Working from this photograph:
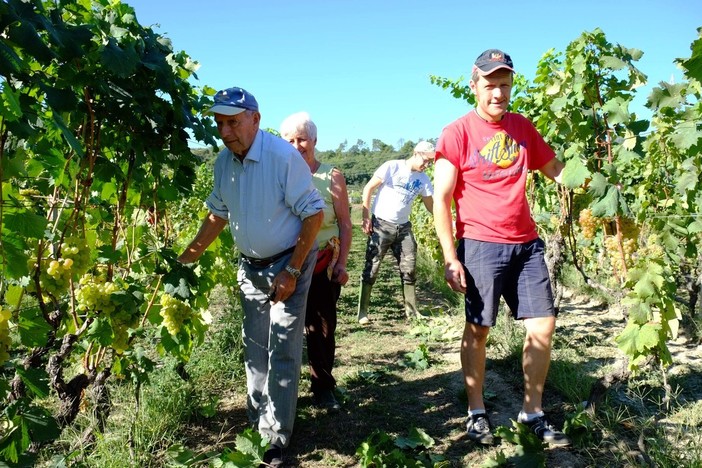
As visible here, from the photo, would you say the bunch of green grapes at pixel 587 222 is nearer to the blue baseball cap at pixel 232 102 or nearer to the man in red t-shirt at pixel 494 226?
the man in red t-shirt at pixel 494 226

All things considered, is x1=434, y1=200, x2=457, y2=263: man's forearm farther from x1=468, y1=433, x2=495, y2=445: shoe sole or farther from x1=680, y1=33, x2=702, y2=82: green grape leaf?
x1=680, y1=33, x2=702, y2=82: green grape leaf

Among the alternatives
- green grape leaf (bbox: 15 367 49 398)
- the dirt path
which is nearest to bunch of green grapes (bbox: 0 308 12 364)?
green grape leaf (bbox: 15 367 49 398)

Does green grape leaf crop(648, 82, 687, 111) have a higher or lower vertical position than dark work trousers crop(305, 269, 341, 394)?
higher

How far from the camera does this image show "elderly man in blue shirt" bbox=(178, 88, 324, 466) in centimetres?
248

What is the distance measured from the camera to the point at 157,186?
271cm

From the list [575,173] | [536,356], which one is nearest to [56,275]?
[536,356]

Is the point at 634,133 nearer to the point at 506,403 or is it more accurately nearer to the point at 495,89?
the point at 495,89

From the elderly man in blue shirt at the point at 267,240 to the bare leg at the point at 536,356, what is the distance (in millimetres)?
1066

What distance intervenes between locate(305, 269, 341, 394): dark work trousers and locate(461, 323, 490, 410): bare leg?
784 millimetres

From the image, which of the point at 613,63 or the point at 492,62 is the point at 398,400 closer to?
the point at 492,62

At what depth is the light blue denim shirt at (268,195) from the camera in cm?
249

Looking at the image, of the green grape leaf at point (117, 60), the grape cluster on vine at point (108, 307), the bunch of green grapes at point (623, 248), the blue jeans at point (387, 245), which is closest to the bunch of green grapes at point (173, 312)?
the grape cluster on vine at point (108, 307)

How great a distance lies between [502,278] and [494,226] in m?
0.25

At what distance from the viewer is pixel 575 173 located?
2666mm
